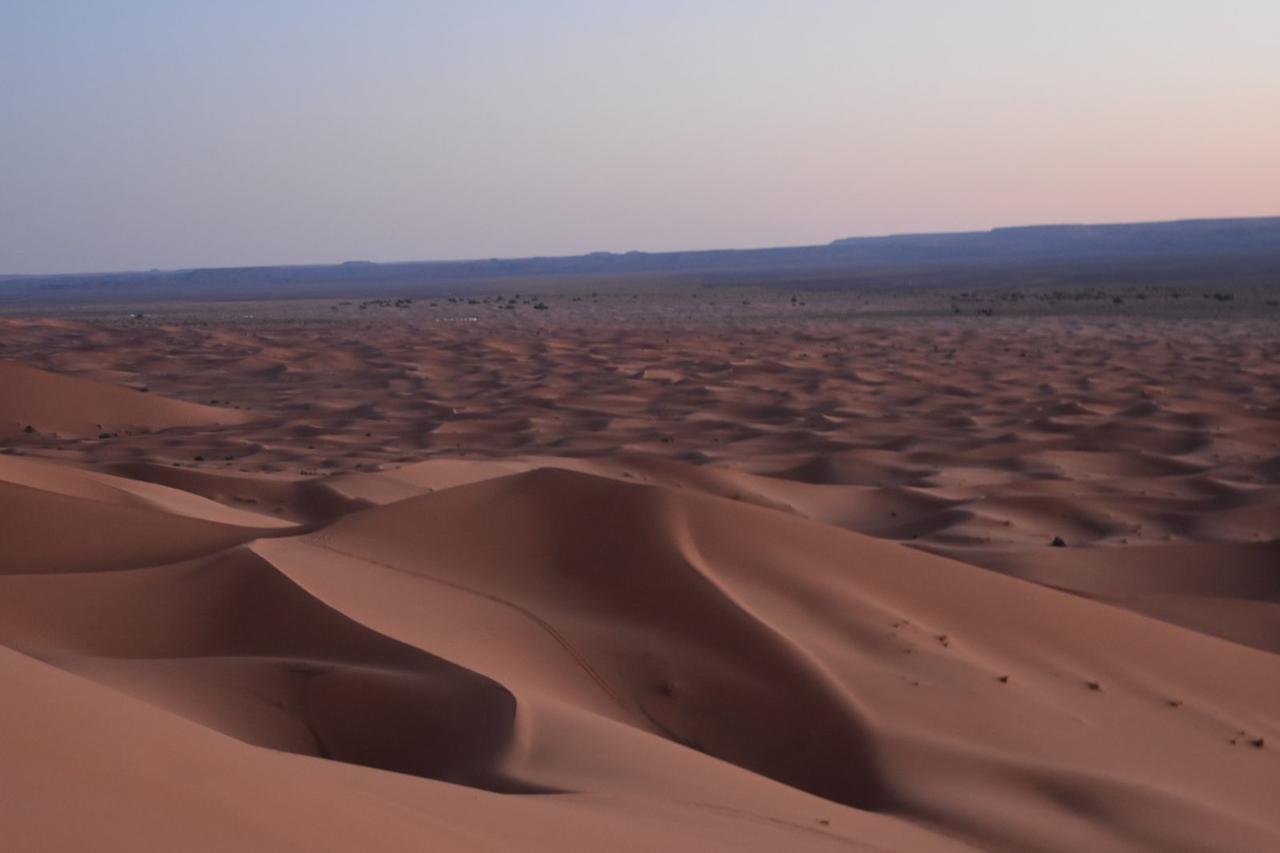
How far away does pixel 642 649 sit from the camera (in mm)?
5336

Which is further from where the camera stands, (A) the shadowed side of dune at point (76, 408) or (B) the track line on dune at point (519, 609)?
(A) the shadowed side of dune at point (76, 408)

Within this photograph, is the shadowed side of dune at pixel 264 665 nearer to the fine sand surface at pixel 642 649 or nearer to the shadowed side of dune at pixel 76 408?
the fine sand surface at pixel 642 649

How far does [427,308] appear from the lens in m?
44.0

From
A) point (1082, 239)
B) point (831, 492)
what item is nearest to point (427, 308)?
point (831, 492)

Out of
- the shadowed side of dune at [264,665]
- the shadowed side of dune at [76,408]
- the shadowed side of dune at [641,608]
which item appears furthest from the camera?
the shadowed side of dune at [76,408]

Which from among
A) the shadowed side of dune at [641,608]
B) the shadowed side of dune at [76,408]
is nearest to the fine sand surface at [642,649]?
the shadowed side of dune at [641,608]

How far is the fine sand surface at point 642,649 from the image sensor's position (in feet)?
10.4

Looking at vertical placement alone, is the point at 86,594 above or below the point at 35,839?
below

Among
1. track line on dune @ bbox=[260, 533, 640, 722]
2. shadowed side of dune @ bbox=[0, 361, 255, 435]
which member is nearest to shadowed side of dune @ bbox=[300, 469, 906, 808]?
track line on dune @ bbox=[260, 533, 640, 722]

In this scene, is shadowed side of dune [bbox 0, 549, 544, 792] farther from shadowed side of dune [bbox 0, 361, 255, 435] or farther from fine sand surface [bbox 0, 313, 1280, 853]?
shadowed side of dune [bbox 0, 361, 255, 435]

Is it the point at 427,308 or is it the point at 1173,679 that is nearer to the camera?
the point at 1173,679

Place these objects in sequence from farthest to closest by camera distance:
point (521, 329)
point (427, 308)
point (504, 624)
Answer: point (427, 308), point (521, 329), point (504, 624)

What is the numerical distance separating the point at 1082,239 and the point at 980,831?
177 m

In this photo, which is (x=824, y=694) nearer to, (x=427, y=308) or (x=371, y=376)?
(x=371, y=376)
